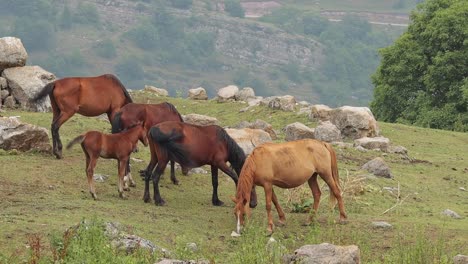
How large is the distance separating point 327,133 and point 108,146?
1188 cm

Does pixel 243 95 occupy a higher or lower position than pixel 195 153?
lower

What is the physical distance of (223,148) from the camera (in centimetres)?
1617

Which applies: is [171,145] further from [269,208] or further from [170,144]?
[269,208]

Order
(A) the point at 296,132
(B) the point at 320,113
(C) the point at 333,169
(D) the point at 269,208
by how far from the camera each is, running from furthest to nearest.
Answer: (B) the point at 320,113 → (A) the point at 296,132 → (C) the point at 333,169 → (D) the point at 269,208

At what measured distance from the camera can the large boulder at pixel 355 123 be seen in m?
28.7

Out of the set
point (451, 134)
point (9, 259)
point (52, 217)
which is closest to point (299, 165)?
point (52, 217)

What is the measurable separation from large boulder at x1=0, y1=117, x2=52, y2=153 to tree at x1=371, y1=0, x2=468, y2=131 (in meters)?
24.0

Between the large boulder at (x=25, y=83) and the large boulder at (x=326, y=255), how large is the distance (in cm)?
1749

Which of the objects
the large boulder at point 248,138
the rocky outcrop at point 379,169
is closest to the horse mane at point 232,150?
the large boulder at point 248,138

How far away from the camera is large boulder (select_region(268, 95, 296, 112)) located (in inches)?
1315

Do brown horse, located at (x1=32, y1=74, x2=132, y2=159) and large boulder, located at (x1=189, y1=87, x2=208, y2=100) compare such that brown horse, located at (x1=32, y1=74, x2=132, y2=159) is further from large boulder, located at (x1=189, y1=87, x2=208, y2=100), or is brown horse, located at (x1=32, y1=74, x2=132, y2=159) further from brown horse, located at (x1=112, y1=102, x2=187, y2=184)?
large boulder, located at (x1=189, y1=87, x2=208, y2=100)

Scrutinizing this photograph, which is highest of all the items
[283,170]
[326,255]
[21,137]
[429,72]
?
[326,255]

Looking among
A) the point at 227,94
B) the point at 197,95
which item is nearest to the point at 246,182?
the point at 227,94

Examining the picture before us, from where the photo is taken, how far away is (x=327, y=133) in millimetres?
26531
